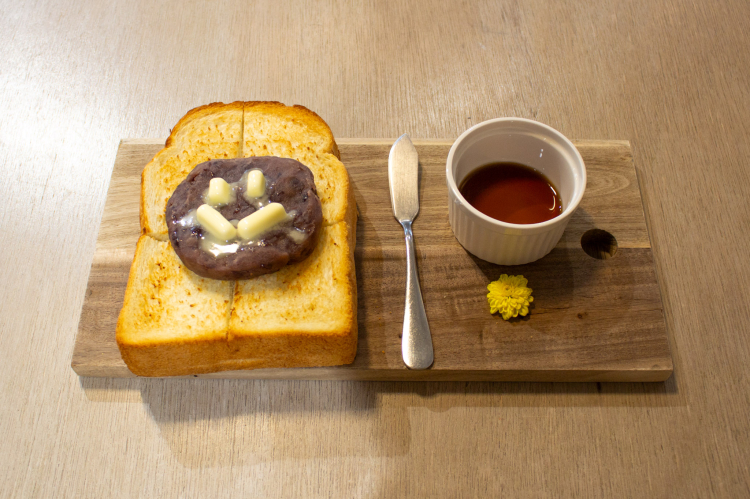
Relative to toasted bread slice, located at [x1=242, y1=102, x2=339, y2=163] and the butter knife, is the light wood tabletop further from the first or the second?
toasted bread slice, located at [x1=242, y1=102, x2=339, y2=163]

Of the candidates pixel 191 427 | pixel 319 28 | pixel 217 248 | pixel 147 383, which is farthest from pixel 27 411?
pixel 319 28

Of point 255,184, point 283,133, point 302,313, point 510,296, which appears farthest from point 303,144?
point 510,296

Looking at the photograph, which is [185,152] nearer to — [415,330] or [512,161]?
[415,330]

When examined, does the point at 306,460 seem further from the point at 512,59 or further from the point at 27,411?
the point at 512,59

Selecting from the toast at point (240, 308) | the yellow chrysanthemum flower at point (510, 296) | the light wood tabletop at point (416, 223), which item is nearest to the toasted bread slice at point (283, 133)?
the toast at point (240, 308)

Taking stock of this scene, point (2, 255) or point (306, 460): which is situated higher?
point (2, 255)

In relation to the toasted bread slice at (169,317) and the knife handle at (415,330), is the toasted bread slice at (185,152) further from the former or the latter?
the knife handle at (415,330)
